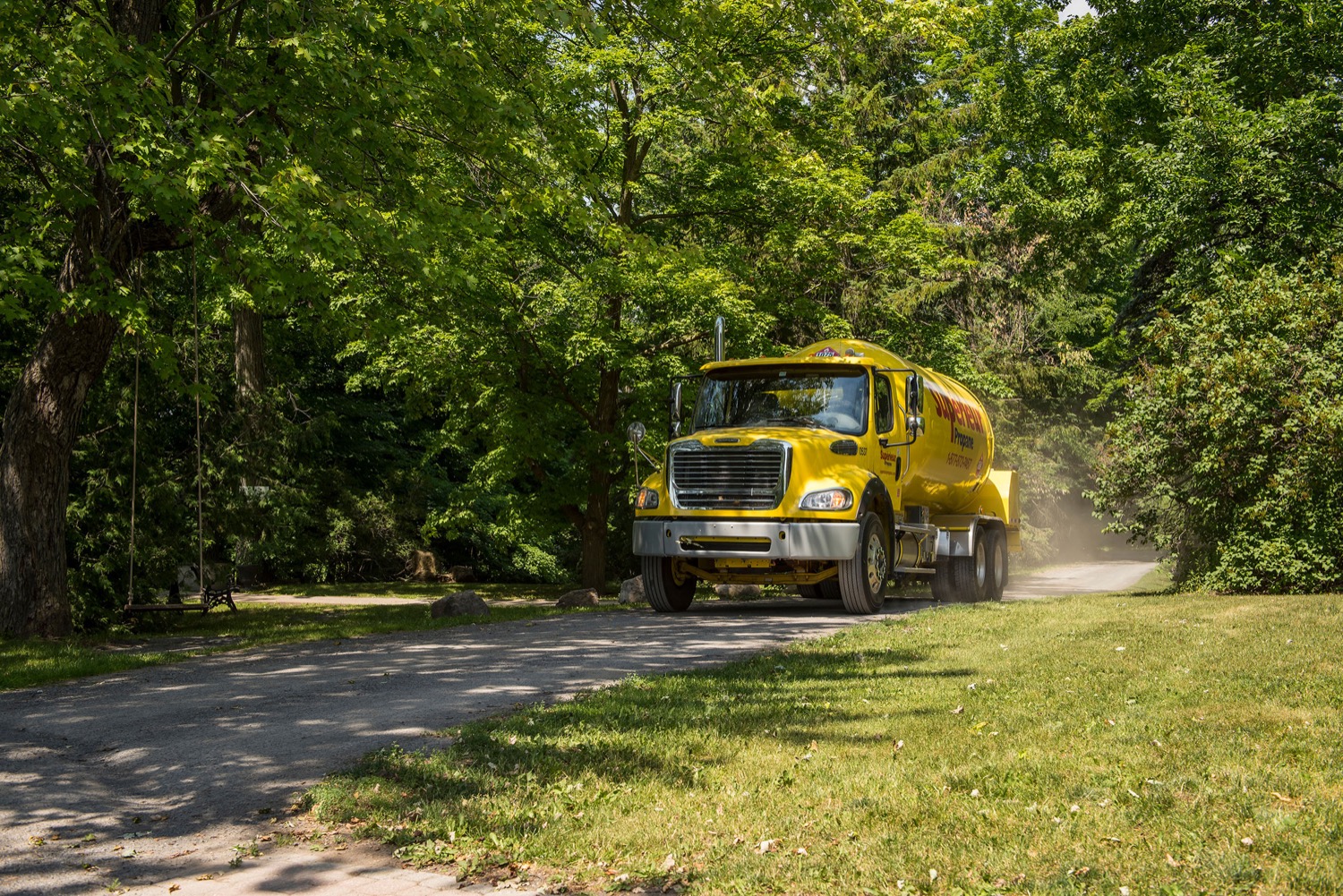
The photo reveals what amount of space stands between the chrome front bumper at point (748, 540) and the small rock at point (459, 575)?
21219mm

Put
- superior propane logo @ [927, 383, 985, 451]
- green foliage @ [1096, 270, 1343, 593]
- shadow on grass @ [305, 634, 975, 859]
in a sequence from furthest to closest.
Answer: superior propane logo @ [927, 383, 985, 451]
green foliage @ [1096, 270, 1343, 593]
shadow on grass @ [305, 634, 975, 859]

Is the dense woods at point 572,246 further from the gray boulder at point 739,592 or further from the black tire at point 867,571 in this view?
the black tire at point 867,571

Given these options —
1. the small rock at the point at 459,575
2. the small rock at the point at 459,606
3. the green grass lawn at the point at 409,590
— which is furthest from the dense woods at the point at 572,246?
the small rock at the point at 459,606

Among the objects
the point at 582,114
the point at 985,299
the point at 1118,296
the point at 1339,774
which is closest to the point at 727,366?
the point at 582,114

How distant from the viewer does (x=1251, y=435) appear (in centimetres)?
1755

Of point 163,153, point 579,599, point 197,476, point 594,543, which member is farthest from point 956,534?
point 163,153

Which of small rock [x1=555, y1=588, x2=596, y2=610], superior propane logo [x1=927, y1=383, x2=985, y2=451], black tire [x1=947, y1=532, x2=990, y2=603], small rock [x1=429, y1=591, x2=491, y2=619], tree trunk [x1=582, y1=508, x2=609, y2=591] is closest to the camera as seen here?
small rock [x1=429, y1=591, x2=491, y2=619]

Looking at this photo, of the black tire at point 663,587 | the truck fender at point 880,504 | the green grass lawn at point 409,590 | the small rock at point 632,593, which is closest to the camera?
the truck fender at point 880,504

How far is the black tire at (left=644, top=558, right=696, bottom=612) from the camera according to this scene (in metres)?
15.6

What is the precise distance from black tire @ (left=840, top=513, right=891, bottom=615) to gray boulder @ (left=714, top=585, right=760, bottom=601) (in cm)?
459

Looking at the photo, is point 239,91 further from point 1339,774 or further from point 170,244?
point 1339,774

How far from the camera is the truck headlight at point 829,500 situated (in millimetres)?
14250

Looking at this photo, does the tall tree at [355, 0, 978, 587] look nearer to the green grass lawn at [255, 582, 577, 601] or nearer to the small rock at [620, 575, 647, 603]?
the green grass lawn at [255, 582, 577, 601]

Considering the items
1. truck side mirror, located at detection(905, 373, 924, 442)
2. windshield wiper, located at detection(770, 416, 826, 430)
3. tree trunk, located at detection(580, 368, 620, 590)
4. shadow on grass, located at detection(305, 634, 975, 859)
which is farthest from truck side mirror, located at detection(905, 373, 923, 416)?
tree trunk, located at detection(580, 368, 620, 590)
